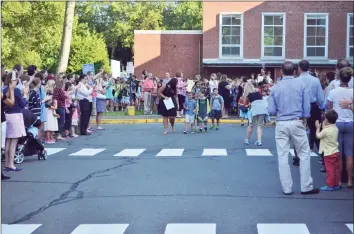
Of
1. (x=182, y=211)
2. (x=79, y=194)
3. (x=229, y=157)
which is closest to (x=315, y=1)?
(x=182, y=211)

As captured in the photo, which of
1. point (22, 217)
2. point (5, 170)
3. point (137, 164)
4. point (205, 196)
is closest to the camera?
point (22, 217)

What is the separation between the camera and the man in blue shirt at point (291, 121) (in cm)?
548

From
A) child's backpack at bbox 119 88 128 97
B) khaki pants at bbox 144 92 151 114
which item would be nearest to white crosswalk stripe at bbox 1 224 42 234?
khaki pants at bbox 144 92 151 114

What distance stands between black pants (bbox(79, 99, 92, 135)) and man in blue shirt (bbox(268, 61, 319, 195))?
9.08 m

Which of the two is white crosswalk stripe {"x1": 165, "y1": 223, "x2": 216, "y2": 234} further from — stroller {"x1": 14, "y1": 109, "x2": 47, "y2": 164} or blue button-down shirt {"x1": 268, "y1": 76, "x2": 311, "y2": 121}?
stroller {"x1": 14, "y1": 109, "x2": 47, "y2": 164}

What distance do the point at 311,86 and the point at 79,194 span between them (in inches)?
119

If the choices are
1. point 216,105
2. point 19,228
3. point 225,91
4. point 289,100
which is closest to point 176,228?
point 19,228

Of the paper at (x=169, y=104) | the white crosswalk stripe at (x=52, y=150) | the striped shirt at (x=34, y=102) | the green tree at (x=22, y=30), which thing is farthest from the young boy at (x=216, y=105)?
the green tree at (x=22, y=30)

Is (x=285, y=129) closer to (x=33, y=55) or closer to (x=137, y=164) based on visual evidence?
(x=33, y=55)

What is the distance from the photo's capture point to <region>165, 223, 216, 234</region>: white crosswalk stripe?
458 cm

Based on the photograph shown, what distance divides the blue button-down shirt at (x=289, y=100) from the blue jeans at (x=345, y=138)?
3.36 m

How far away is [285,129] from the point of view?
5.93 m

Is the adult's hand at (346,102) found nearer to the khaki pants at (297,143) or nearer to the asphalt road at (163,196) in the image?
the asphalt road at (163,196)

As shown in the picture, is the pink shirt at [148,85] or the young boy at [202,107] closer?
the young boy at [202,107]
